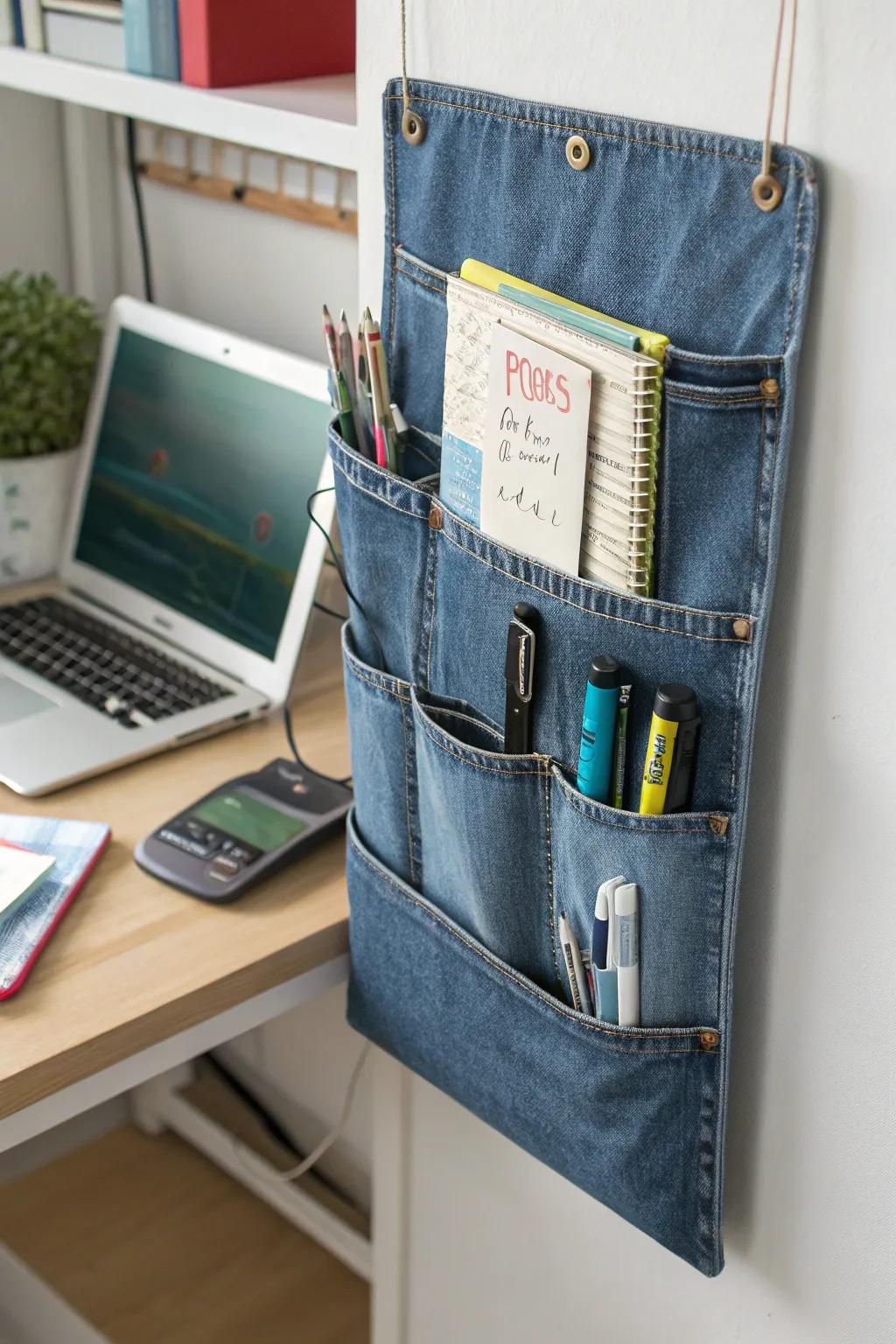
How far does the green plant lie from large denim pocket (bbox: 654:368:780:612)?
33.4 inches

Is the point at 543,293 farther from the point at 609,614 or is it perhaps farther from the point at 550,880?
the point at 550,880

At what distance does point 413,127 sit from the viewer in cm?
81

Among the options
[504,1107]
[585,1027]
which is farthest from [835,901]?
[504,1107]

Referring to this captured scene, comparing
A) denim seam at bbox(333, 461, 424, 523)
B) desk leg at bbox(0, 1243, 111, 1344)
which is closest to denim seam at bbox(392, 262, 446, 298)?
denim seam at bbox(333, 461, 424, 523)

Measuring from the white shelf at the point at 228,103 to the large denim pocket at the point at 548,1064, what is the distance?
18.6 inches

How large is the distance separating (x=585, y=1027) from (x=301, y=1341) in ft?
3.07

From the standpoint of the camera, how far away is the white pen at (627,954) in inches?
29.7

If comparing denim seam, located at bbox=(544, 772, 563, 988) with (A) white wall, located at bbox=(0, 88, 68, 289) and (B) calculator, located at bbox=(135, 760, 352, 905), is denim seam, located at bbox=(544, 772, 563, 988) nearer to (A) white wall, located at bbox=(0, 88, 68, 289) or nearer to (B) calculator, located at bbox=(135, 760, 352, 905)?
(B) calculator, located at bbox=(135, 760, 352, 905)

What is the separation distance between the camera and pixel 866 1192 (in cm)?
77

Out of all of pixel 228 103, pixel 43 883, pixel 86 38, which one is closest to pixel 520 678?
pixel 43 883

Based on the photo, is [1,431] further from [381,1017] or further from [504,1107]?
[504,1107]

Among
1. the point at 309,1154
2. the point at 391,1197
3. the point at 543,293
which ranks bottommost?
the point at 309,1154

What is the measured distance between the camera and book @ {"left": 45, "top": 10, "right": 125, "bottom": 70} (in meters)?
1.14

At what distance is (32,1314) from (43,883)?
77cm
